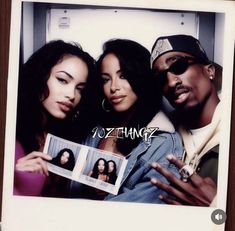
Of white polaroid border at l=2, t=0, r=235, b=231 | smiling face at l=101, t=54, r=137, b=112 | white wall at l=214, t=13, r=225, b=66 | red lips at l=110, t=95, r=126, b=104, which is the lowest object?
white polaroid border at l=2, t=0, r=235, b=231

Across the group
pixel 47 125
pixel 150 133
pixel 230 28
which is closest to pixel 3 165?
pixel 47 125

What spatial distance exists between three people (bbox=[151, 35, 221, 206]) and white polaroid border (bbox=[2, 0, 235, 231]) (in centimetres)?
1

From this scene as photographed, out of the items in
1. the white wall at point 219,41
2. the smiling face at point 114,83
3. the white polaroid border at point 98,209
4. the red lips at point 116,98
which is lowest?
the white polaroid border at point 98,209

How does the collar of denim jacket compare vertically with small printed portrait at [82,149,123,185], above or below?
above

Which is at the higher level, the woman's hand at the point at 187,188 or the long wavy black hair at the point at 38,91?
the long wavy black hair at the point at 38,91

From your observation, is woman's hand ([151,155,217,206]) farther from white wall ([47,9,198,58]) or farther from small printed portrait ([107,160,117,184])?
white wall ([47,9,198,58])

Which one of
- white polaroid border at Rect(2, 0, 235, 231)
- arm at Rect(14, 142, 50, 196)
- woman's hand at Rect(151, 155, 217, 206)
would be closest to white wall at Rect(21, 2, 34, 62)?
white polaroid border at Rect(2, 0, 235, 231)

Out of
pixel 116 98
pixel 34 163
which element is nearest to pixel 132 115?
pixel 116 98

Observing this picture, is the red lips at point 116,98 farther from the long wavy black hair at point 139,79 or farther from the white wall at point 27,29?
the white wall at point 27,29

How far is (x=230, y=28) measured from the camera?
438 mm

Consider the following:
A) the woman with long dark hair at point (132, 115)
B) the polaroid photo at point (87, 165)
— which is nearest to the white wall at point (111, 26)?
the woman with long dark hair at point (132, 115)

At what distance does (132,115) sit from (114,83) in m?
0.04

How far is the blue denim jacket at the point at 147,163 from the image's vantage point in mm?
435

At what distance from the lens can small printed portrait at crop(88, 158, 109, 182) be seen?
0.44 m
